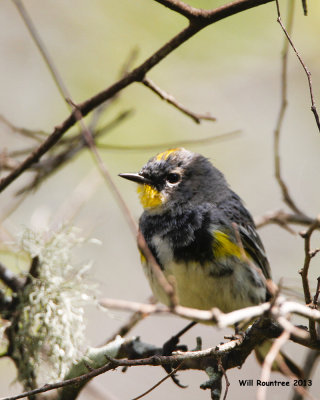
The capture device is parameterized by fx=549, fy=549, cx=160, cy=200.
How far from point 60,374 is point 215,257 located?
107cm

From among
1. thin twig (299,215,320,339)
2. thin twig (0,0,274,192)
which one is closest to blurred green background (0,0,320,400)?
thin twig (0,0,274,192)

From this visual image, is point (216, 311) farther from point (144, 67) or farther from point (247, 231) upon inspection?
point (247, 231)

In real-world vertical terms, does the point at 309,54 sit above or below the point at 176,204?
above

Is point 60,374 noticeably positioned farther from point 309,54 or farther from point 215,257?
point 309,54

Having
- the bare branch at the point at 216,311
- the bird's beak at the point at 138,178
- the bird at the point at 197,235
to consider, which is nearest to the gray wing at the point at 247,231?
the bird at the point at 197,235

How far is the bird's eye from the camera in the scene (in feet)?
12.3

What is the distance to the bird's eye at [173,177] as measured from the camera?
12.3 feet

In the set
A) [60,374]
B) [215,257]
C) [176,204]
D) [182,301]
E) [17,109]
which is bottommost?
[60,374]

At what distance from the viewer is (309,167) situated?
19.6ft

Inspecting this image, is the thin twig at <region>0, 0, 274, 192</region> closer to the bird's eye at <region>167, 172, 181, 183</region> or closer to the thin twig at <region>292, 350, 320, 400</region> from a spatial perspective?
the bird's eye at <region>167, 172, 181, 183</region>

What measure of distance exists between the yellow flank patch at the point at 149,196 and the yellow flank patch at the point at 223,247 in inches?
20.6

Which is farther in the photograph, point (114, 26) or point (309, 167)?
point (309, 167)

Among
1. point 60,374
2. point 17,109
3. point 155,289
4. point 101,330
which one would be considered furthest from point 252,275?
point 17,109

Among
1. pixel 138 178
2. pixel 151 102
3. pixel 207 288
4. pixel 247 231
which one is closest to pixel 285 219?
pixel 247 231
